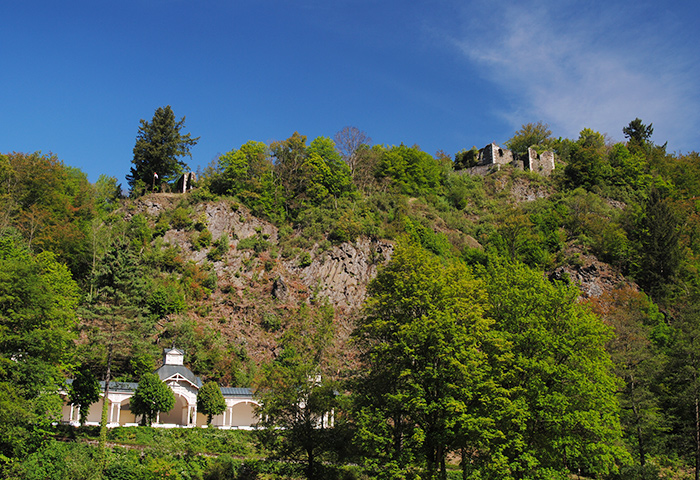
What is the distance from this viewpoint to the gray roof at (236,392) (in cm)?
3619

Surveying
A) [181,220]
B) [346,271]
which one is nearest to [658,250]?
[346,271]

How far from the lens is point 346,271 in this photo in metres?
48.1

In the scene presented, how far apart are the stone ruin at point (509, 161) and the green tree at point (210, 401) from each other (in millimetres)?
49267

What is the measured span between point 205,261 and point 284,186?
12394mm

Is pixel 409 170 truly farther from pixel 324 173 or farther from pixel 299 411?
pixel 299 411

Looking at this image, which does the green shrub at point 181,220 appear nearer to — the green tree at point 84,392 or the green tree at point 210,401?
the green tree at point 210,401

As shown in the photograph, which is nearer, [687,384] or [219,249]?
[687,384]

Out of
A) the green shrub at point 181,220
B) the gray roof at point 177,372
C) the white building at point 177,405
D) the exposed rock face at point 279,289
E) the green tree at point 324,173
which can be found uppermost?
the green tree at point 324,173

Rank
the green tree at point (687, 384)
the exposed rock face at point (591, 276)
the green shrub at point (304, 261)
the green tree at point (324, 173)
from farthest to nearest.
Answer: the green tree at point (324, 173) → the exposed rock face at point (591, 276) → the green shrub at point (304, 261) → the green tree at point (687, 384)

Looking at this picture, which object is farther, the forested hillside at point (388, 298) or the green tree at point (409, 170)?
the green tree at point (409, 170)

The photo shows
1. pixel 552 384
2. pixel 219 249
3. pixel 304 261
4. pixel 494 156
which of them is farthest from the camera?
pixel 494 156

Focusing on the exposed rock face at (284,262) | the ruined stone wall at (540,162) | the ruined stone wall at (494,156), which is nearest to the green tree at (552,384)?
the exposed rock face at (284,262)

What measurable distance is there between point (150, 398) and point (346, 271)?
66.6ft

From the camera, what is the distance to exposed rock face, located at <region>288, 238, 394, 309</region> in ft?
152
